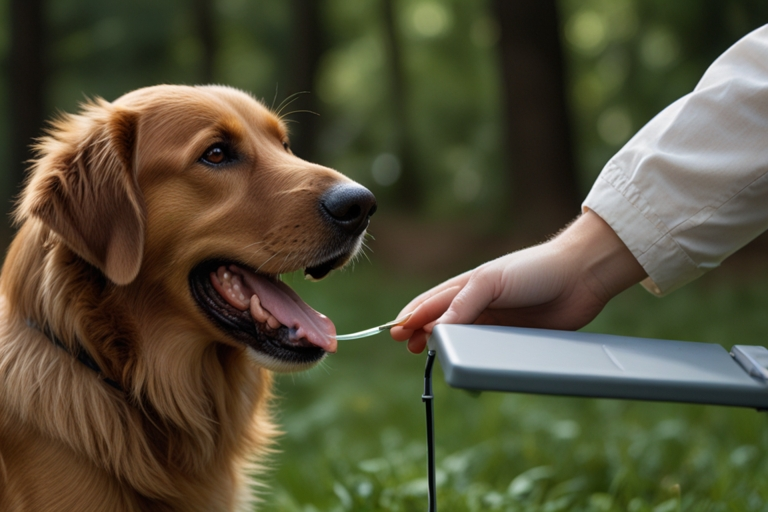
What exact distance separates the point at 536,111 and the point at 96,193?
8160mm

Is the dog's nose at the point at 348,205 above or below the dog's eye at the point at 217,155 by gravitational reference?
below

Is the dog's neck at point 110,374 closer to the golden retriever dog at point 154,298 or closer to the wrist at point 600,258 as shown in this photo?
the golden retriever dog at point 154,298

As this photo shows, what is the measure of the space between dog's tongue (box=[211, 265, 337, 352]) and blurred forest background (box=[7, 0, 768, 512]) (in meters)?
0.94

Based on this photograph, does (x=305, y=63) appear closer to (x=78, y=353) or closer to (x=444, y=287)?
(x=78, y=353)

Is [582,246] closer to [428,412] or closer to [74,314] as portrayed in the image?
[428,412]

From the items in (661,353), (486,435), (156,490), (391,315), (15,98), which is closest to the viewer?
(661,353)

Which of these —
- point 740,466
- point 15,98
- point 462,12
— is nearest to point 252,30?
point 462,12

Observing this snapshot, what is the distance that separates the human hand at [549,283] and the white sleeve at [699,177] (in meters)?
0.10

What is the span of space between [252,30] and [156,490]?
51.4ft

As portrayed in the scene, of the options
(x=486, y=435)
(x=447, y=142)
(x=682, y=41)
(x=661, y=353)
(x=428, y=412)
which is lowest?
(x=447, y=142)

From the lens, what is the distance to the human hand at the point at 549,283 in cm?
231

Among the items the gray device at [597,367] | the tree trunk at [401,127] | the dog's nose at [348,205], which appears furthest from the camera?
the tree trunk at [401,127]

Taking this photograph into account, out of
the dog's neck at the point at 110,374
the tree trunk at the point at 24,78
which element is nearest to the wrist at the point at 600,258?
the dog's neck at the point at 110,374

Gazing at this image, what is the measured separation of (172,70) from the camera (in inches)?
614
